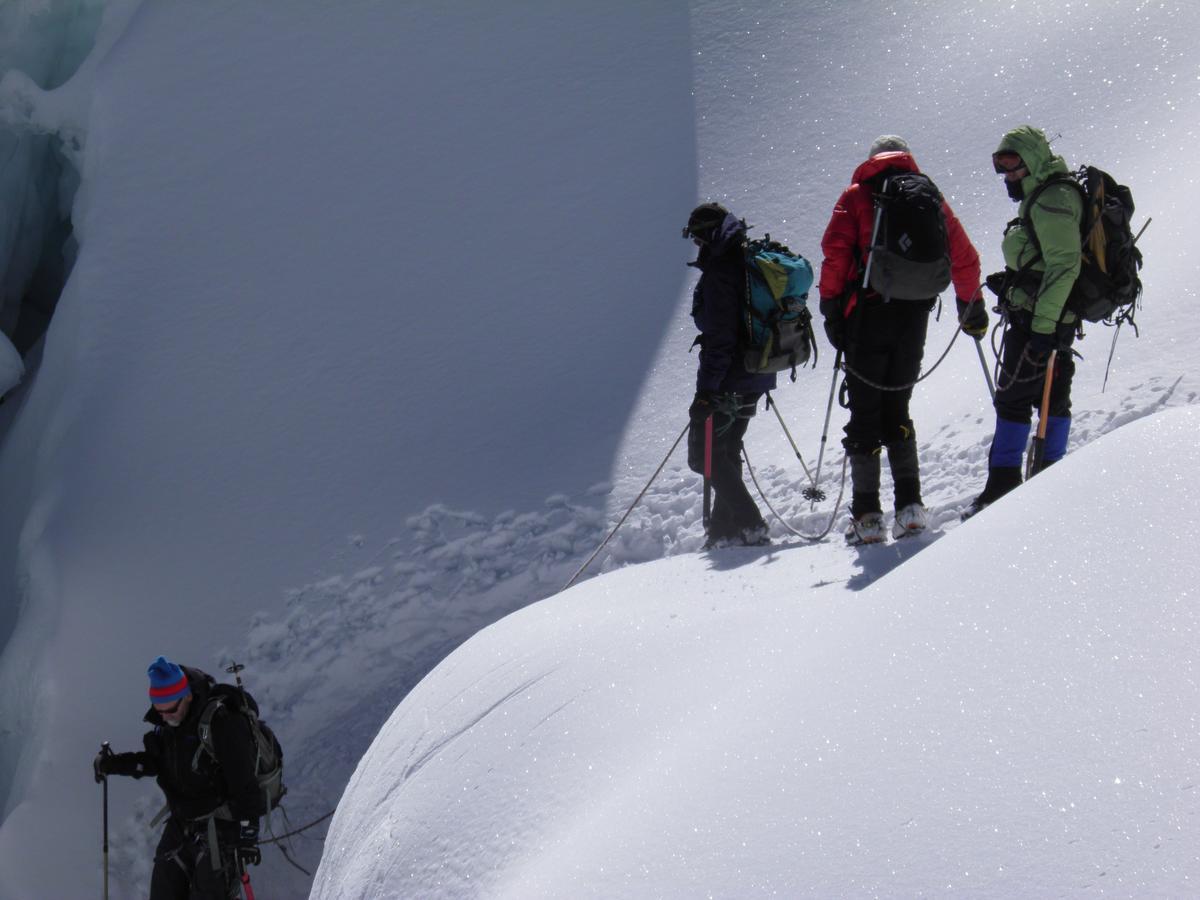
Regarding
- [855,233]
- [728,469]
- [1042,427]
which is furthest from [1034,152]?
[728,469]

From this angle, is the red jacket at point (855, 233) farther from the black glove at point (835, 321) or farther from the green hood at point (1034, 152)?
the green hood at point (1034, 152)

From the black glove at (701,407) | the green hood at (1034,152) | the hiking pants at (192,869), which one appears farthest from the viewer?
the hiking pants at (192,869)

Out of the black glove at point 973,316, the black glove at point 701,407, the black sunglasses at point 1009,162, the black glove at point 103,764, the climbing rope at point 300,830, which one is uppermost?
the black sunglasses at point 1009,162

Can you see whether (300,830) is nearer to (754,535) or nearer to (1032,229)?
(754,535)

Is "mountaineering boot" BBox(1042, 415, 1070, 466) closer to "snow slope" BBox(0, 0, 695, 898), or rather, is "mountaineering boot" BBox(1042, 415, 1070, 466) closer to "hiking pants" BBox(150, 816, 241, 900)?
"snow slope" BBox(0, 0, 695, 898)

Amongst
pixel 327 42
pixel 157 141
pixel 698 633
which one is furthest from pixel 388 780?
pixel 327 42

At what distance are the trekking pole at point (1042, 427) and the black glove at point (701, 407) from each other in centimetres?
153

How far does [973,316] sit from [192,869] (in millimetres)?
4808

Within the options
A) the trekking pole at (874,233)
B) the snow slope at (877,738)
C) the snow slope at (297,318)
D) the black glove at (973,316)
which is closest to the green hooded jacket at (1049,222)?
the black glove at (973,316)

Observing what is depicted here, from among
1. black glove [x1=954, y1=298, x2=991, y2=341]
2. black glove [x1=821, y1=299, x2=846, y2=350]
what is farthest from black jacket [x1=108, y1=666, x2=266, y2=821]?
black glove [x1=954, y1=298, x2=991, y2=341]

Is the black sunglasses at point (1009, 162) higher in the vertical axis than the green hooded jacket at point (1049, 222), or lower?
higher

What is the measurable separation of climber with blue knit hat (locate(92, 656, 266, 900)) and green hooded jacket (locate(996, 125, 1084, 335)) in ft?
14.5

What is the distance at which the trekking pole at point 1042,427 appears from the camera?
18.1ft

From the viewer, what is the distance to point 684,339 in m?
9.21
